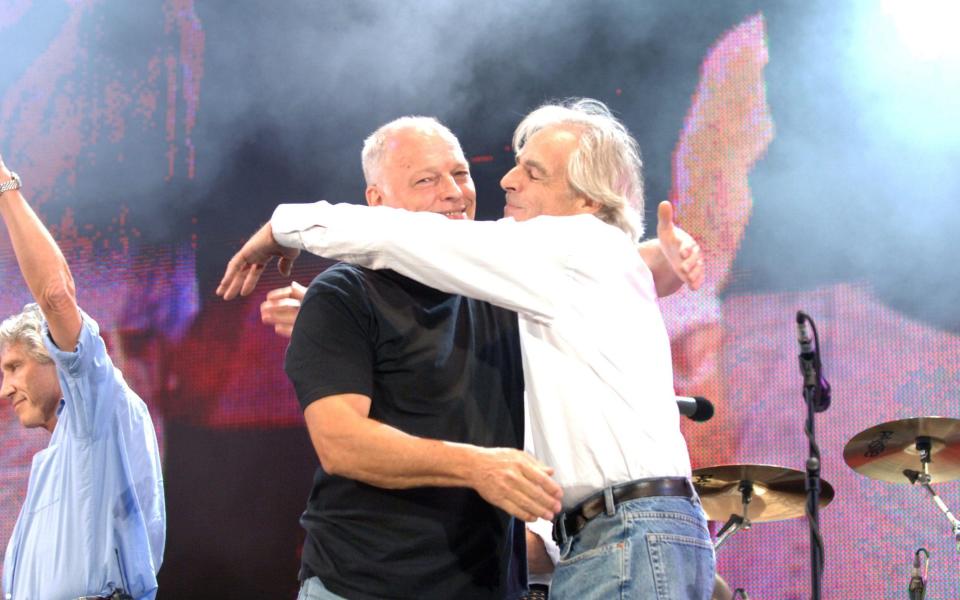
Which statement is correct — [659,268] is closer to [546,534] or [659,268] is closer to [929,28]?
[546,534]

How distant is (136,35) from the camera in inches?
235

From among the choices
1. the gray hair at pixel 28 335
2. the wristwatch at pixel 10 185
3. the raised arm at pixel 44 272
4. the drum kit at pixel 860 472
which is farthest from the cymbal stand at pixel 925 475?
the wristwatch at pixel 10 185

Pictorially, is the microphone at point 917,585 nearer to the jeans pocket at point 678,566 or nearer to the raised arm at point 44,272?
the jeans pocket at point 678,566

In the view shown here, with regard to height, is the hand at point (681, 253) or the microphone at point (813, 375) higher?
the hand at point (681, 253)

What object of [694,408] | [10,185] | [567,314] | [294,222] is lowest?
[694,408]

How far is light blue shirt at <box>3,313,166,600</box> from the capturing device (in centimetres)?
350

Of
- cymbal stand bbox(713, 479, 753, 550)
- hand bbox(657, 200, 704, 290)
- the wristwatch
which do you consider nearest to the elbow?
→ hand bbox(657, 200, 704, 290)

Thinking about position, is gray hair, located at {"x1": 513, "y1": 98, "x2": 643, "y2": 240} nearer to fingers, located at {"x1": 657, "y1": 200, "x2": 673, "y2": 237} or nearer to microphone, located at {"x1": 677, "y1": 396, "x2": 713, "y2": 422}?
fingers, located at {"x1": 657, "y1": 200, "x2": 673, "y2": 237}

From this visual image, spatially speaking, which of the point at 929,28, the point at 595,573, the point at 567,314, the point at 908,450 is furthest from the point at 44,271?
the point at 929,28

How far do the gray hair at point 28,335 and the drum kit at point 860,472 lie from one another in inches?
104

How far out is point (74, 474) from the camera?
140 inches

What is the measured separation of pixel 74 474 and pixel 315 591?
160 centimetres

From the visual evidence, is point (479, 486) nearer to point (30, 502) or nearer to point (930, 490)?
point (30, 502)

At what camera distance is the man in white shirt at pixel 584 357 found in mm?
2076
